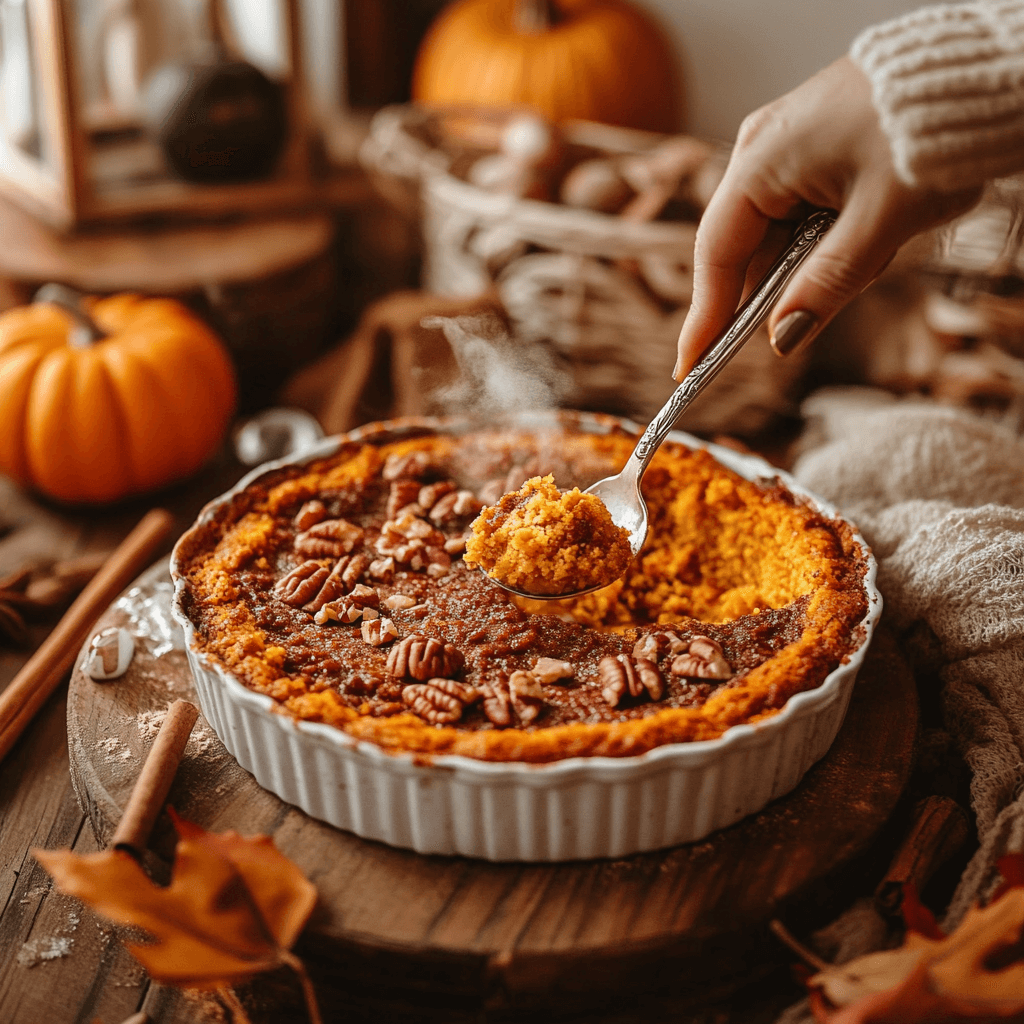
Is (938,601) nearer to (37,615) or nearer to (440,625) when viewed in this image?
A: (440,625)

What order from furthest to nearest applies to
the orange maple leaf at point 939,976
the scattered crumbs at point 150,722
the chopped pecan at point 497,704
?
the scattered crumbs at point 150,722 < the chopped pecan at point 497,704 < the orange maple leaf at point 939,976

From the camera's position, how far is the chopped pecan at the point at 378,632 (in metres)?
A: 1.49

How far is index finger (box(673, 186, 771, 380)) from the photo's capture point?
1.42 meters

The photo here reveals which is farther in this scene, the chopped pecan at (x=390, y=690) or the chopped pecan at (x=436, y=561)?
the chopped pecan at (x=436, y=561)

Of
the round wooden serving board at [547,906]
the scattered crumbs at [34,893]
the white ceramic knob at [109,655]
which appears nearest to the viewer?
the round wooden serving board at [547,906]

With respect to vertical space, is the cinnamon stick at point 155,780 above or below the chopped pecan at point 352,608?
below

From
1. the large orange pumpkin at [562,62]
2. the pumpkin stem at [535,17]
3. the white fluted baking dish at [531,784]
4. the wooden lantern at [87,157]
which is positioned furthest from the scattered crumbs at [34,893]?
the pumpkin stem at [535,17]

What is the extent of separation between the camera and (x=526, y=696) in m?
1.37

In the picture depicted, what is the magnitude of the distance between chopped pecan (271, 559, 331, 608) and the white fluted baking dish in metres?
0.19

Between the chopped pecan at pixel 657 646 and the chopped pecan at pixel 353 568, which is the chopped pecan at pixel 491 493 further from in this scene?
the chopped pecan at pixel 657 646

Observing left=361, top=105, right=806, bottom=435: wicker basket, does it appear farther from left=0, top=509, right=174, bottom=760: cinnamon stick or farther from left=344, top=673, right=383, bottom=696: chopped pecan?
left=344, top=673, right=383, bottom=696: chopped pecan

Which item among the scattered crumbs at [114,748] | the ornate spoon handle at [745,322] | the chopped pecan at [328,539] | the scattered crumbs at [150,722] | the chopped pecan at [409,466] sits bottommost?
the scattered crumbs at [114,748]

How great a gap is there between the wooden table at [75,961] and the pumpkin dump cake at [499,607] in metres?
0.29

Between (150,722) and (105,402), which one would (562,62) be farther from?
(150,722)
